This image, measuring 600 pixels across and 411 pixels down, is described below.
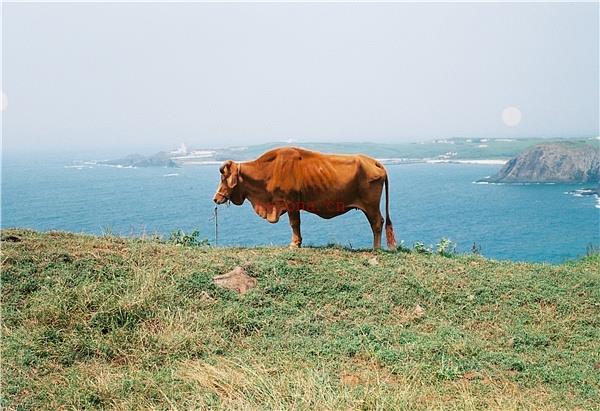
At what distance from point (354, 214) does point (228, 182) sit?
49061 mm

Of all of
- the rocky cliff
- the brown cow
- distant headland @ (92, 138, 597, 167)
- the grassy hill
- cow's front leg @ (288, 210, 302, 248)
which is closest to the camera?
the grassy hill

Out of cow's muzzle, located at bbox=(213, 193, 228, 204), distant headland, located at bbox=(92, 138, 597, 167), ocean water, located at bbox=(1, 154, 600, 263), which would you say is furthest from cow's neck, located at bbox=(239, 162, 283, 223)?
distant headland, located at bbox=(92, 138, 597, 167)

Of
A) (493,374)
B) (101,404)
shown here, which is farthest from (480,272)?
(101,404)

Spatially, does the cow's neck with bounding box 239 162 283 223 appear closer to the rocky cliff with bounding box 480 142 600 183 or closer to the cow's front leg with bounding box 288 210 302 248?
the cow's front leg with bounding box 288 210 302 248

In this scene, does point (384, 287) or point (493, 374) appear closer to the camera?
point (493, 374)

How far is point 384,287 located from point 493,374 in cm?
219

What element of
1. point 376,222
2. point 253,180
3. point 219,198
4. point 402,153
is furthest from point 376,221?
point 402,153

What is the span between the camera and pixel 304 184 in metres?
8.52

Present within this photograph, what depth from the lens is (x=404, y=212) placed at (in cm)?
5734

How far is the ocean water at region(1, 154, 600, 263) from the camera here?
→ 41.2 metres

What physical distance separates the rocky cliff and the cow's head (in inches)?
3305

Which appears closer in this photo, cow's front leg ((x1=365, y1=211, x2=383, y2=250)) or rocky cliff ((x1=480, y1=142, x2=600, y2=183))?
cow's front leg ((x1=365, y1=211, x2=383, y2=250))

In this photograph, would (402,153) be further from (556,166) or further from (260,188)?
(260,188)

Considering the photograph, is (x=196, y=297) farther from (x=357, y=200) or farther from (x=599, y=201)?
(x=599, y=201)
